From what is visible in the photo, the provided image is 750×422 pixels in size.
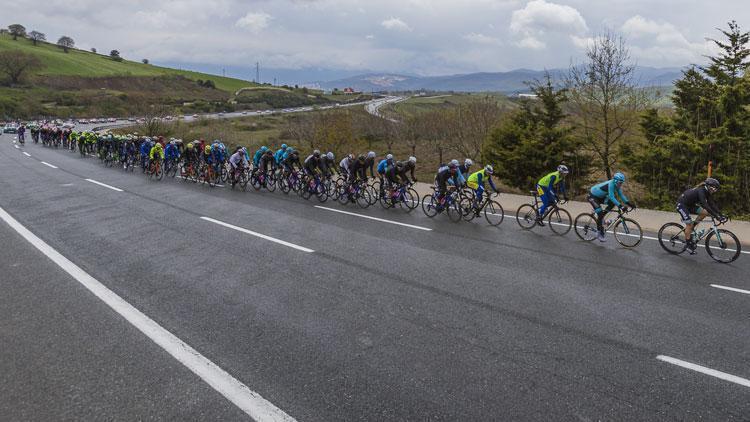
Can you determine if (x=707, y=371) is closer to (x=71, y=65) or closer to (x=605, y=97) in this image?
(x=605, y=97)

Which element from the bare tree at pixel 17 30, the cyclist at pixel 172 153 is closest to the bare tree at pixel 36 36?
the bare tree at pixel 17 30

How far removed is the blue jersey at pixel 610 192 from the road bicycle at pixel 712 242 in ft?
3.49

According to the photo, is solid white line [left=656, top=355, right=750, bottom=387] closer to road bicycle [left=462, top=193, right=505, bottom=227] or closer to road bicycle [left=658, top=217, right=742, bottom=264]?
road bicycle [left=658, top=217, right=742, bottom=264]

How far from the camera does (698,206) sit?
10000mm

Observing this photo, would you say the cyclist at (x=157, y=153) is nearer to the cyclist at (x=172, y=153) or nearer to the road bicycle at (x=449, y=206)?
the cyclist at (x=172, y=153)

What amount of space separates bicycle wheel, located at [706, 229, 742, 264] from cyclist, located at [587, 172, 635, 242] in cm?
169

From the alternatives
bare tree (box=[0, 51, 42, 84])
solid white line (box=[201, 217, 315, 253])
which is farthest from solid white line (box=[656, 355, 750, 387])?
bare tree (box=[0, 51, 42, 84])

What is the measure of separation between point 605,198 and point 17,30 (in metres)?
185

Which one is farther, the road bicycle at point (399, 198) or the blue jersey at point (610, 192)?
the road bicycle at point (399, 198)

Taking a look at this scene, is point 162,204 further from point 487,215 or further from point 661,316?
point 661,316

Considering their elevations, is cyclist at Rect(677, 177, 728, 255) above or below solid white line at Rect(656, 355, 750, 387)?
above

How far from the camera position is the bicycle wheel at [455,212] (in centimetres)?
1348

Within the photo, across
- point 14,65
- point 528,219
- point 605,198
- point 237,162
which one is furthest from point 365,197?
point 14,65

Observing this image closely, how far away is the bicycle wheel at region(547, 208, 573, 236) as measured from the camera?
11844 millimetres
